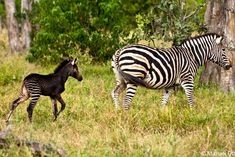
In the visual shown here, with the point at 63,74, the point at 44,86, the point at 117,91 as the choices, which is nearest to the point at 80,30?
the point at 117,91

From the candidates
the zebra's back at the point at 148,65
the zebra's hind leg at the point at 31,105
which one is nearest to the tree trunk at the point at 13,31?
the zebra's back at the point at 148,65

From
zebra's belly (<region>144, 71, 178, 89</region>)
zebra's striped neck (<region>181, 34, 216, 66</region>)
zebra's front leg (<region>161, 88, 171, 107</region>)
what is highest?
zebra's striped neck (<region>181, 34, 216, 66</region>)

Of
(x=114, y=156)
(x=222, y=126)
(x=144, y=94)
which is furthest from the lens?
(x=144, y=94)

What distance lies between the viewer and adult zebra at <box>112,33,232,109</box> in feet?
33.4

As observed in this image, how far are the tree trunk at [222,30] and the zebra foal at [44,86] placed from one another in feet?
14.9

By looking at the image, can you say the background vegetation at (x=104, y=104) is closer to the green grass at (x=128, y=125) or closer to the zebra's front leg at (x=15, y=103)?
the green grass at (x=128, y=125)

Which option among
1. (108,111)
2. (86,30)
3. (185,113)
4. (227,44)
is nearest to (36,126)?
(108,111)

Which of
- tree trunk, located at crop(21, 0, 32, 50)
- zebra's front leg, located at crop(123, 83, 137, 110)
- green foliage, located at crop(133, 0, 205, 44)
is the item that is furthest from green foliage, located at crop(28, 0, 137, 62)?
zebra's front leg, located at crop(123, 83, 137, 110)

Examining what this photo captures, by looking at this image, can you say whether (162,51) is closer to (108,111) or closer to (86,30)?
(108,111)

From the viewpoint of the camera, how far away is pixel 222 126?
8352mm

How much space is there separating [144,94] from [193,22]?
274 centimetres

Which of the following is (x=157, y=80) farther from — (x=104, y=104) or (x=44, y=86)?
(x=44, y=86)

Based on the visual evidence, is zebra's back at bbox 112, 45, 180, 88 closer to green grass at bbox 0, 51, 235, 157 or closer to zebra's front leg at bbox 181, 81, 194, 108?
zebra's front leg at bbox 181, 81, 194, 108

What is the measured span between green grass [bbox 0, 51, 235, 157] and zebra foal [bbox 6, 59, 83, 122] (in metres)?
0.30
